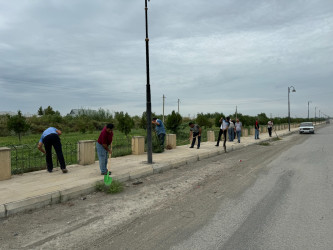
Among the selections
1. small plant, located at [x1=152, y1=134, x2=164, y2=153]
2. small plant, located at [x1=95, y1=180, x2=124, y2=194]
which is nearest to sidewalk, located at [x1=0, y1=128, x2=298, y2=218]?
small plant, located at [x1=95, y1=180, x2=124, y2=194]

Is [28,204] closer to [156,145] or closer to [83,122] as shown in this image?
[156,145]

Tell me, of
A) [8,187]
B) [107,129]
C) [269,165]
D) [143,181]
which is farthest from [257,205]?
[8,187]

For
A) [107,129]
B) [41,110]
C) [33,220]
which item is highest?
[41,110]

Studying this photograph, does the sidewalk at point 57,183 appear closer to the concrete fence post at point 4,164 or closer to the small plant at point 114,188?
the concrete fence post at point 4,164

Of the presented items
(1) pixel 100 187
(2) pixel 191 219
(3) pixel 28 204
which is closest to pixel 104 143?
(1) pixel 100 187

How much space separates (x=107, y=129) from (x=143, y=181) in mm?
1735

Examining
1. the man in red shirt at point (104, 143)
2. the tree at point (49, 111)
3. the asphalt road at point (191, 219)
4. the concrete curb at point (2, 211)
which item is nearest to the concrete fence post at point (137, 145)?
the man in red shirt at point (104, 143)

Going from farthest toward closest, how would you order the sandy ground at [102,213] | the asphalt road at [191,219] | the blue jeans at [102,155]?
the blue jeans at [102,155]
the sandy ground at [102,213]
the asphalt road at [191,219]

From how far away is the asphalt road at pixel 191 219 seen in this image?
3.16m

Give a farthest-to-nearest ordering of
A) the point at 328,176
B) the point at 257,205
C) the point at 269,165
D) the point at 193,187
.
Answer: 1. the point at 269,165
2. the point at 328,176
3. the point at 193,187
4. the point at 257,205

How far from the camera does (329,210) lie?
4098 millimetres

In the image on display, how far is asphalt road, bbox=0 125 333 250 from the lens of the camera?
3.16 metres

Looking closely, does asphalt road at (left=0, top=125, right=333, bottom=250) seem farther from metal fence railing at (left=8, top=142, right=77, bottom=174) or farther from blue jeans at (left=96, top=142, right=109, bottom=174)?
metal fence railing at (left=8, top=142, right=77, bottom=174)

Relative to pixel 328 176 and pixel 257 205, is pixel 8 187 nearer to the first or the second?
pixel 257 205
